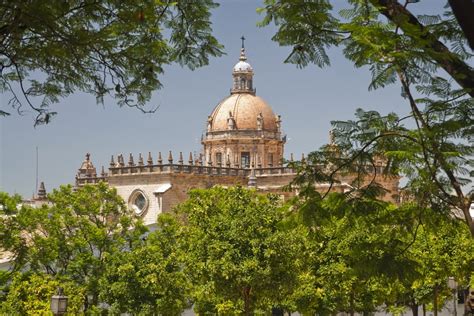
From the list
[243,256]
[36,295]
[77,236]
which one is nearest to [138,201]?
[77,236]

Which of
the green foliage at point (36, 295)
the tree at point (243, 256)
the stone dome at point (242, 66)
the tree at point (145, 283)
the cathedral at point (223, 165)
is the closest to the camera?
the tree at point (243, 256)

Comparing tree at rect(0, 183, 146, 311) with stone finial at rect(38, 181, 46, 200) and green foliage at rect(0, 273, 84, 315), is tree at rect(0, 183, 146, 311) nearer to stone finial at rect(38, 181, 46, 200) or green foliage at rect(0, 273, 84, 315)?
green foliage at rect(0, 273, 84, 315)

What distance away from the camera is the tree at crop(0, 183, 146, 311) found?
2784cm

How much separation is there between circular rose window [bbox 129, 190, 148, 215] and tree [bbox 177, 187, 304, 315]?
33.9 m

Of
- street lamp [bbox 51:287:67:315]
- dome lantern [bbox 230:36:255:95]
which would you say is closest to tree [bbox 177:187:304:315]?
street lamp [bbox 51:287:67:315]

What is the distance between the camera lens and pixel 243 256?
82.0 ft

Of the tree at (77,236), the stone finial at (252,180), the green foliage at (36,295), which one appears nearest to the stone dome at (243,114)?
the stone finial at (252,180)

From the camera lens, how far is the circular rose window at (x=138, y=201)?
60.7 metres

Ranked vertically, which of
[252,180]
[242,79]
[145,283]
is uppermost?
[242,79]

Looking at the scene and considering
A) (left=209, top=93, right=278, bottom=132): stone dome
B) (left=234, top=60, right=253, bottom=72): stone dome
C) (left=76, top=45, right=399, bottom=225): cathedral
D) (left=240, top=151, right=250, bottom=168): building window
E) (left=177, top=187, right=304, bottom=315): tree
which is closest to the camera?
(left=177, top=187, right=304, bottom=315): tree

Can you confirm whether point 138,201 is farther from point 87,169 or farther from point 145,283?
point 145,283

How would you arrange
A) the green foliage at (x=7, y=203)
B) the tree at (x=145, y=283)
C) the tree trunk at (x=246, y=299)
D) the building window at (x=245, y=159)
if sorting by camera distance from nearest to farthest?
the tree trunk at (x=246, y=299) → the tree at (x=145, y=283) → the green foliage at (x=7, y=203) → the building window at (x=245, y=159)

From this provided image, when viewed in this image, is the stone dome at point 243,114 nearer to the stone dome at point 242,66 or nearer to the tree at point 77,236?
the stone dome at point 242,66

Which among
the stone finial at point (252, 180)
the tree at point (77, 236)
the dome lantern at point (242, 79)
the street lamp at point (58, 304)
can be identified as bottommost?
the street lamp at point (58, 304)
